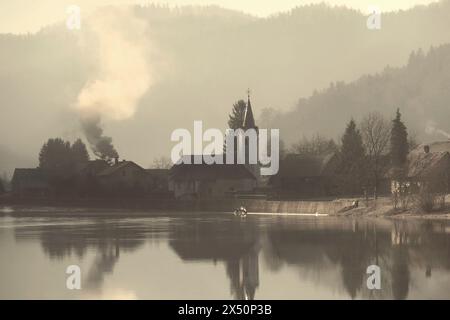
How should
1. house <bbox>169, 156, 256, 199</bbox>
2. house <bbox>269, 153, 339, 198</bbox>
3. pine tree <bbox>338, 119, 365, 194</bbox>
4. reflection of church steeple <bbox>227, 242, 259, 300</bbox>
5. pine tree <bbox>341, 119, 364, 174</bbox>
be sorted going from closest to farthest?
reflection of church steeple <bbox>227, 242, 259, 300</bbox> → pine tree <bbox>338, 119, 365, 194</bbox> → pine tree <bbox>341, 119, 364, 174</bbox> → house <bbox>269, 153, 339, 198</bbox> → house <bbox>169, 156, 256, 199</bbox>

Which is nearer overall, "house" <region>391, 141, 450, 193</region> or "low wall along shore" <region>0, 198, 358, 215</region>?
"house" <region>391, 141, 450, 193</region>

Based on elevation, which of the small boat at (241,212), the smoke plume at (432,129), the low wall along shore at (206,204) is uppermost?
the smoke plume at (432,129)

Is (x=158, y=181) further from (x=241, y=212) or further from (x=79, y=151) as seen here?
(x=241, y=212)

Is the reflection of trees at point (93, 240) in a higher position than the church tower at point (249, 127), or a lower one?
lower

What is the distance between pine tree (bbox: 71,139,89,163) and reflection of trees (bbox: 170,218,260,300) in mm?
92844

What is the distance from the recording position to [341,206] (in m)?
89.7

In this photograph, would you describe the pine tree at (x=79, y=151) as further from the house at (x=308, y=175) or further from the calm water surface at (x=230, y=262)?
the calm water surface at (x=230, y=262)

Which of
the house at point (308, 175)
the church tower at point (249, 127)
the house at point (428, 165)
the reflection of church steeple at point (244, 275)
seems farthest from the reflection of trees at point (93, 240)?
the church tower at point (249, 127)

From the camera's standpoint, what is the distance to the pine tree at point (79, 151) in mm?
163500

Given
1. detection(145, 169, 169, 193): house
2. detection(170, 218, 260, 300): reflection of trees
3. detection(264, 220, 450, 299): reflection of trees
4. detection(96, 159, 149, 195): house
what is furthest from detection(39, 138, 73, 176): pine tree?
detection(264, 220, 450, 299): reflection of trees

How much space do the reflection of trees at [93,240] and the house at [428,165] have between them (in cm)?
2942

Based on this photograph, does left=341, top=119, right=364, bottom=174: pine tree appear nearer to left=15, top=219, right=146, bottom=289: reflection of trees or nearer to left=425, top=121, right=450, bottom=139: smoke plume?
left=15, top=219, right=146, bottom=289: reflection of trees

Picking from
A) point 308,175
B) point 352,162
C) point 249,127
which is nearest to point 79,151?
point 249,127

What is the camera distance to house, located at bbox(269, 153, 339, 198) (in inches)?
4776
